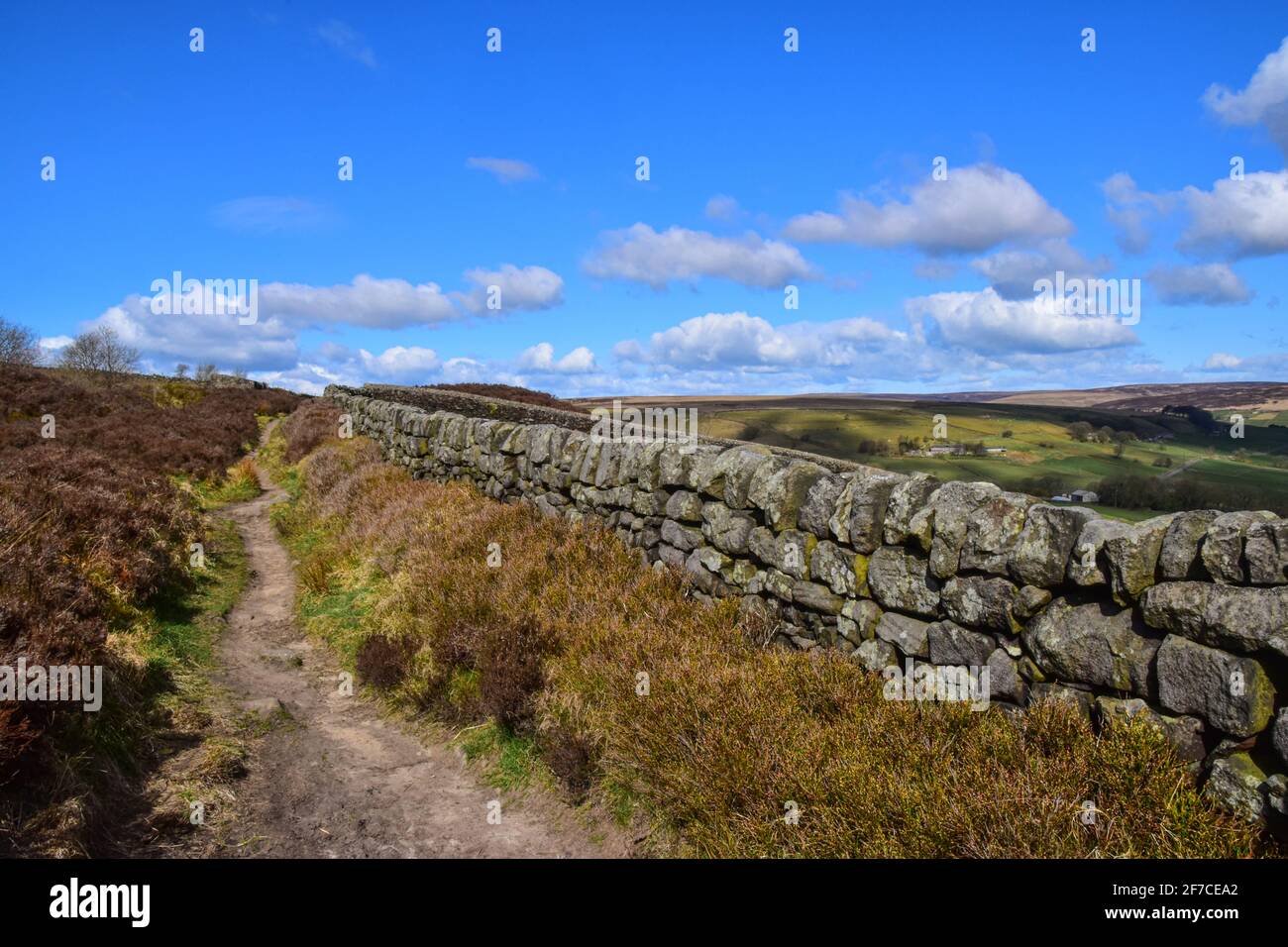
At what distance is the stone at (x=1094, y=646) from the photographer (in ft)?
12.4

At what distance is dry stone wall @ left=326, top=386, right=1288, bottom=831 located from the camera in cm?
338

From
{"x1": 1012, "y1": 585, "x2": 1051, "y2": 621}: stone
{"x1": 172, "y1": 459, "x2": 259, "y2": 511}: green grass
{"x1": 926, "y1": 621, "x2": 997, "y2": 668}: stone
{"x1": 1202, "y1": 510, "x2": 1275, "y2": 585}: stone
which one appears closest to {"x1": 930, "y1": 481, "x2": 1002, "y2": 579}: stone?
{"x1": 926, "y1": 621, "x2": 997, "y2": 668}: stone

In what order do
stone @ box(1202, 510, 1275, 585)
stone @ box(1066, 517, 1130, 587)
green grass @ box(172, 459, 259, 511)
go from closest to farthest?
stone @ box(1202, 510, 1275, 585) < stone @ box(1066, 517, 1130, 587) < green grass @ box(172, 459, 259, 511)

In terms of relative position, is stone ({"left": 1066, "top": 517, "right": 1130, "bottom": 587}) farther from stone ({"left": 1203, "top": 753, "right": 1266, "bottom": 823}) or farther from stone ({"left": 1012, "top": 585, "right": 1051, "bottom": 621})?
stone ({"left": 1203, "top": 753, "right": 1266, "bottom": 823})

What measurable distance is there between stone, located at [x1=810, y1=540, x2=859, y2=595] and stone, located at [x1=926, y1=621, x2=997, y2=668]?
30.6 inches

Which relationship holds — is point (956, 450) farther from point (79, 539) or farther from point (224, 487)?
point (224, 487)

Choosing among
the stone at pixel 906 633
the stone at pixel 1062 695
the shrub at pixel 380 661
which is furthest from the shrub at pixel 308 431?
the stone at pixel 1062 695

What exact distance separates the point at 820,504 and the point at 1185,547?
2.60 meters

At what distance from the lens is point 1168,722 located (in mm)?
3609

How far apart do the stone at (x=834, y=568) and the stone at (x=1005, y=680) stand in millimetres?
1214

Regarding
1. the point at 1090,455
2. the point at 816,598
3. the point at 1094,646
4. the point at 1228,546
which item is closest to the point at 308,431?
the point at 816,598

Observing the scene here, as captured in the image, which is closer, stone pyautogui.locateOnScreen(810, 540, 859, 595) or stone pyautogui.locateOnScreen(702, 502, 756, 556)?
stone pyautogui.locateOnScreen(810, 540, 859, 595)
